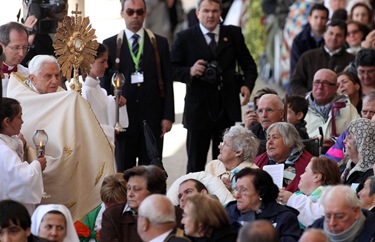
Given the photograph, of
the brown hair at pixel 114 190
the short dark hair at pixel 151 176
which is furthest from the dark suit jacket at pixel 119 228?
the brown hair at pixel 114 190

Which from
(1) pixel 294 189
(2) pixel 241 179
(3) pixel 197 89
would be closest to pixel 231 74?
(3) pixel 197 89

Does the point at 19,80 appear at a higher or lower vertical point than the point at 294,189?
higher

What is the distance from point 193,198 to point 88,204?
2401 mm

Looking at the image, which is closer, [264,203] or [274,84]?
[264,203]

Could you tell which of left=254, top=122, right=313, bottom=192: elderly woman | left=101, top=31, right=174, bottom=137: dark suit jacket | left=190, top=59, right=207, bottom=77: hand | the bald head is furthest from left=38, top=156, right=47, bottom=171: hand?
left=190, top=59, right=207, bottom=77: hand

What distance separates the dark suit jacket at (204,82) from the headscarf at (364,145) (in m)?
3.30

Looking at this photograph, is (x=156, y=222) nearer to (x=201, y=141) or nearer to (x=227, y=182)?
(x=227, y=182)

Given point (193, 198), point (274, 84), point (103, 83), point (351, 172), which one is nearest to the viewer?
point (193, 198)

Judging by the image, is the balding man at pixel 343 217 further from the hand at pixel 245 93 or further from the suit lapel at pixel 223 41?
the suit lapel at pixel 223 41

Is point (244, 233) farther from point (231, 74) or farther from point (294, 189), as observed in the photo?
point (231, 74)

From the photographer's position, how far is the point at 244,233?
952 cm

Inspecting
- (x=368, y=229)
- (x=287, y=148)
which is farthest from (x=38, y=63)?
(x=368, y=229)

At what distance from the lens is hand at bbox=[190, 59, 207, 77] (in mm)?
15523

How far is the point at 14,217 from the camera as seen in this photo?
10438 millimetres
